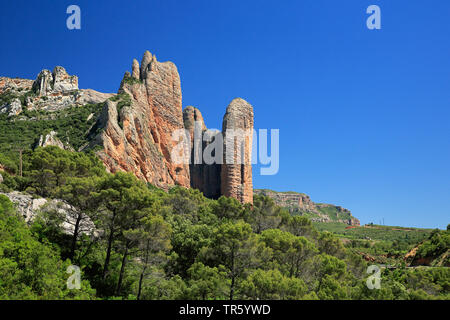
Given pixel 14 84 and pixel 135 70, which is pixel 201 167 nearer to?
pixel 135 70

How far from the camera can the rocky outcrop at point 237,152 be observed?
2648 inches

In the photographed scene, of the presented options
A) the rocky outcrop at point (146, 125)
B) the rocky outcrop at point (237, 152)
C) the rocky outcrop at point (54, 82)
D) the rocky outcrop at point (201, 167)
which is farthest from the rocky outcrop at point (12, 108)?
the rocky outcrop at point (237, 152)

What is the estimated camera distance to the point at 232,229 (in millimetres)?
27266

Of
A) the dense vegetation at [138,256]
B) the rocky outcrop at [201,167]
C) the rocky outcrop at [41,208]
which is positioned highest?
the rocky outcrop at [201,167]

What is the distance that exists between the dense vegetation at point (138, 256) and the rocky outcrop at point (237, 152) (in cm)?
3288

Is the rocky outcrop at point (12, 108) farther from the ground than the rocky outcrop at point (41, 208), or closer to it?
farther from the ground

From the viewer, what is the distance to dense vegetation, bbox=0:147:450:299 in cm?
2075

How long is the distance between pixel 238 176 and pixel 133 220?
43.5 meters

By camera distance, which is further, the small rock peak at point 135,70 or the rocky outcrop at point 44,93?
the rocky outcrop at point 44,93

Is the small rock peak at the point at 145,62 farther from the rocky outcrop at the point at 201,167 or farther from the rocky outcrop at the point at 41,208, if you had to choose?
the rocky outcrop at the point at 41,208
